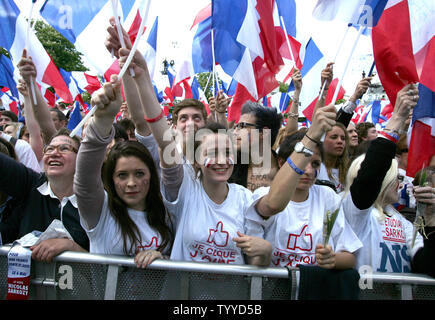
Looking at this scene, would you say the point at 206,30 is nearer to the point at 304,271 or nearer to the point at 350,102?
the point at 350,102

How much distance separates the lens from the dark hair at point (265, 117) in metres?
3.29

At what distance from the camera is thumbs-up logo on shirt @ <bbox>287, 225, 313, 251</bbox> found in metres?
2.05

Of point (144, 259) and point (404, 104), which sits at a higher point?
point (404, 104)

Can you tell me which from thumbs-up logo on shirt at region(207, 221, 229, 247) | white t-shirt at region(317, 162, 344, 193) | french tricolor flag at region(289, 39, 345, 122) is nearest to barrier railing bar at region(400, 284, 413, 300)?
thumbs-up logo on shirt at region(207, 221, 229, 247)

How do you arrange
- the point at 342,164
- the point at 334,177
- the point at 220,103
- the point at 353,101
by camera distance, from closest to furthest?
the point at 353,101 < the point at 334,177 < the point at 342,164 < the point at 220,103

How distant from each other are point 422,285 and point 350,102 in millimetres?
1960

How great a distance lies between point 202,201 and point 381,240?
1094 mm

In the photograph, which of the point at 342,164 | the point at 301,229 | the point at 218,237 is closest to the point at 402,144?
the point at 342,164

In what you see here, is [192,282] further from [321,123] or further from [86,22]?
[86,22]

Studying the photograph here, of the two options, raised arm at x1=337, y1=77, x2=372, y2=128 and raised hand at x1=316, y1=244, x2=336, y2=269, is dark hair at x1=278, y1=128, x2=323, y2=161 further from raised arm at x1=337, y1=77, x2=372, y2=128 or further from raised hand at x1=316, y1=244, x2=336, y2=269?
raised arm at x1=337, y1=77, x2=372, y2=128

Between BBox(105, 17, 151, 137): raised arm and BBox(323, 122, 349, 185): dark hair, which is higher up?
BBox(105, 17, 151, 137): raised arm

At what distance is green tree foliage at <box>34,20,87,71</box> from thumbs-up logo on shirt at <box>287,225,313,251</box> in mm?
34655

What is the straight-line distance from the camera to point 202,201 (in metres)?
2.17

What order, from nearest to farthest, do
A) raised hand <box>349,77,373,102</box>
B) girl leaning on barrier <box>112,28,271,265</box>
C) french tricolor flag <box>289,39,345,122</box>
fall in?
girl leaning on barrier <box>112,28,271,265</box>
raised hand <box>349,77,373,102</box>
french tricolor flag <box>289,39,345,122</box>
